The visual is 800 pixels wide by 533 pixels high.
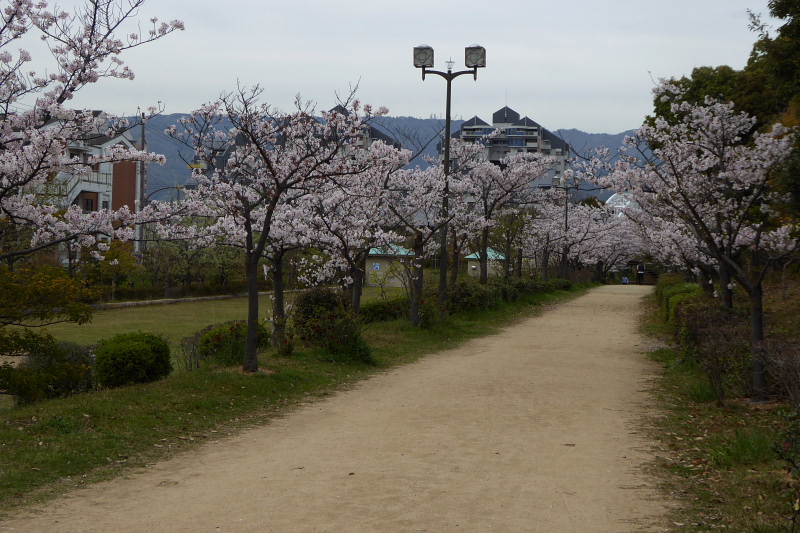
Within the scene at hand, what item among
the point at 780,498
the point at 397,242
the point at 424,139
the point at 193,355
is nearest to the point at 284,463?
the point at 780,498

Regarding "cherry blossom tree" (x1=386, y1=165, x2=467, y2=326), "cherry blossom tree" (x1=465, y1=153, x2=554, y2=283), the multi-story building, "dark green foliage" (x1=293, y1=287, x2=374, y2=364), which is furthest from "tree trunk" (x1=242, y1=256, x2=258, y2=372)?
the multi-story building

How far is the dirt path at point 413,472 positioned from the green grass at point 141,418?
16.4 inches

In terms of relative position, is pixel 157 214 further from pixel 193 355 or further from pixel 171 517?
pixel 171 517

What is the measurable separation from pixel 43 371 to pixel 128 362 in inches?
49.3

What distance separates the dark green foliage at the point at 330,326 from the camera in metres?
15.0

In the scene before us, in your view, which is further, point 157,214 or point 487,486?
point 157,214

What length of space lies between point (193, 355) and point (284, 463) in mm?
6721

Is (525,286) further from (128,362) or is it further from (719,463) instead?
(719,463)

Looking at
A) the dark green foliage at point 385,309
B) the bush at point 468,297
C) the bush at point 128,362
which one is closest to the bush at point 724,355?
the bush at point 128,362

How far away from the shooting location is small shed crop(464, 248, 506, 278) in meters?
48.8

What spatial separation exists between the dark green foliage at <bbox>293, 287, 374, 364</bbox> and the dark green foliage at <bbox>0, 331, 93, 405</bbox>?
15.4 ft

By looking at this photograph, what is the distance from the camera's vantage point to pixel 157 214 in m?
10.4

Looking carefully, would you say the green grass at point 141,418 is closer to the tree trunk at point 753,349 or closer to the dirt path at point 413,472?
the dirt path at point 413,472

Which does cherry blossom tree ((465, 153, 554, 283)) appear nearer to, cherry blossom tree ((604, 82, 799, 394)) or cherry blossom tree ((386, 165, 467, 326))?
cherry blossom tree ((386, 165, 467, 326))
